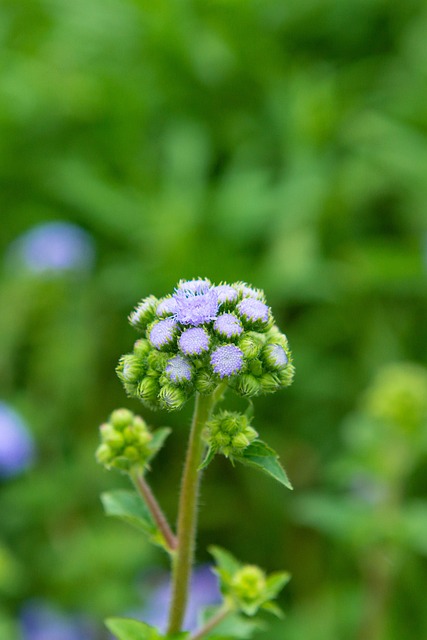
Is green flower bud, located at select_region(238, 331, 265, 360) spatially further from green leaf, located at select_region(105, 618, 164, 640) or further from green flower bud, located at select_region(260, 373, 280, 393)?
green leaf, located at select_region(105, 618, 164, 640)

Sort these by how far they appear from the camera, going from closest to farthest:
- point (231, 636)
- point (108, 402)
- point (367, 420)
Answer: point (231, 636) → point (367, 420) → point (108, 402)

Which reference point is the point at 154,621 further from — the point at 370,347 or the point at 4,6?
the point at 4,6

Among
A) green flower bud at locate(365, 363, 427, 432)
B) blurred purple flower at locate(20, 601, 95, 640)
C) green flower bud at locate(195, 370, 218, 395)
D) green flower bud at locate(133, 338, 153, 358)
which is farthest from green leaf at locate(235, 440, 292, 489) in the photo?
blurred purple flower at locate(20, 601, 95, 640)

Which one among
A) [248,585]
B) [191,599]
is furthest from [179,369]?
[191,599]

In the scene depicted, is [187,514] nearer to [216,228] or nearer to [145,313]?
[145,313]

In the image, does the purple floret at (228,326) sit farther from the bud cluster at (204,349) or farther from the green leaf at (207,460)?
the green leaf at (207,460)

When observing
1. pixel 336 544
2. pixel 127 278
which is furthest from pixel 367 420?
pixel 127 278

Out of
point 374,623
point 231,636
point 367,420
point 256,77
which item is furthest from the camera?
point 256,77
